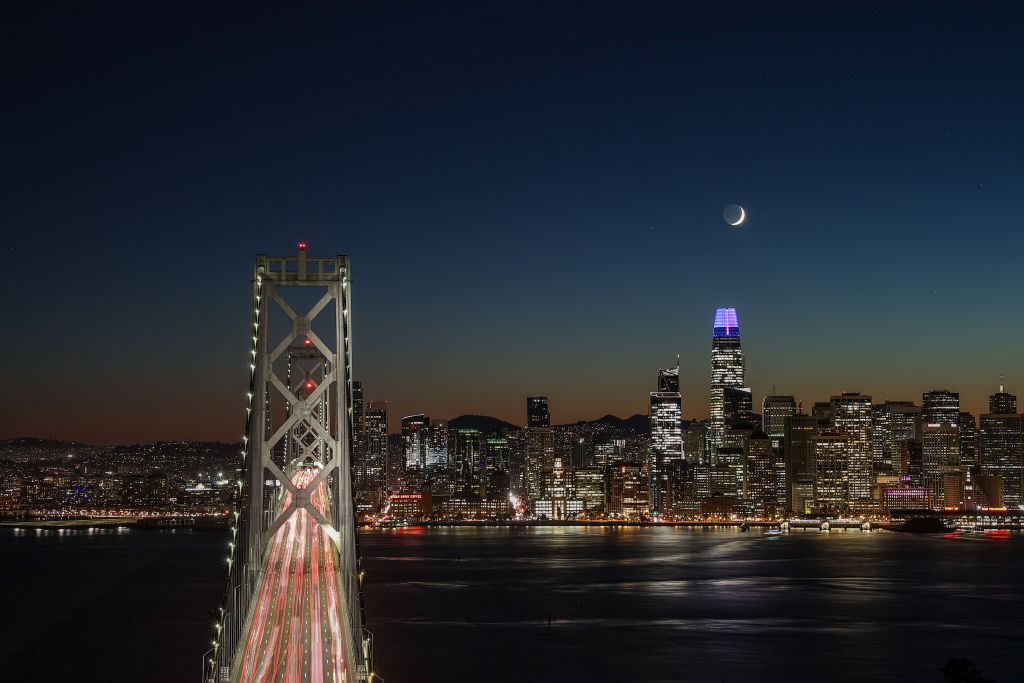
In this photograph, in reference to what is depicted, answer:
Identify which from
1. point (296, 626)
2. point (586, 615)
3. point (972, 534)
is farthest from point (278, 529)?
point (972, 534)

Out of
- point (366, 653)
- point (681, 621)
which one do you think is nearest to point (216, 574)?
point (681, 621)

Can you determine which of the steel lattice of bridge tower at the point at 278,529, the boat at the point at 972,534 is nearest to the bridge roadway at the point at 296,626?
the steel lattice of bridge tower at the point at 278,529

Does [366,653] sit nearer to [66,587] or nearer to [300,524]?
[300,524]

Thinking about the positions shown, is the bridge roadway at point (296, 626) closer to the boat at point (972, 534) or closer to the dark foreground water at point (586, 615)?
the dark foreground water at point (586, 615)

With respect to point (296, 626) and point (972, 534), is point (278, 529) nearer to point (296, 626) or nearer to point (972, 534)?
point (296, 626)

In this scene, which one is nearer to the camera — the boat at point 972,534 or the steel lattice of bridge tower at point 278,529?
the steel lattice of bridge tower at point 278,529

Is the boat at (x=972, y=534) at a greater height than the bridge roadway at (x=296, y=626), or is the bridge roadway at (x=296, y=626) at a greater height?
the bridge roadway at (x=296, y=626)

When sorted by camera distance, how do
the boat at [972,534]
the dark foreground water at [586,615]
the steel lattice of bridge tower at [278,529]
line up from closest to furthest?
the steel lattice of bridge tower at [278,529] → the dark foreground water at [586,615] → the boat at [972,534]

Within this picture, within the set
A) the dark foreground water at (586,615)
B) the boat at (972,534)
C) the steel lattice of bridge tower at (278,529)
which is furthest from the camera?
the boat at (972,534)

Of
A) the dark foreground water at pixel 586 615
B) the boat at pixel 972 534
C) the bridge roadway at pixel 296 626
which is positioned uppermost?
the bridge roadway at pixel 296 626
